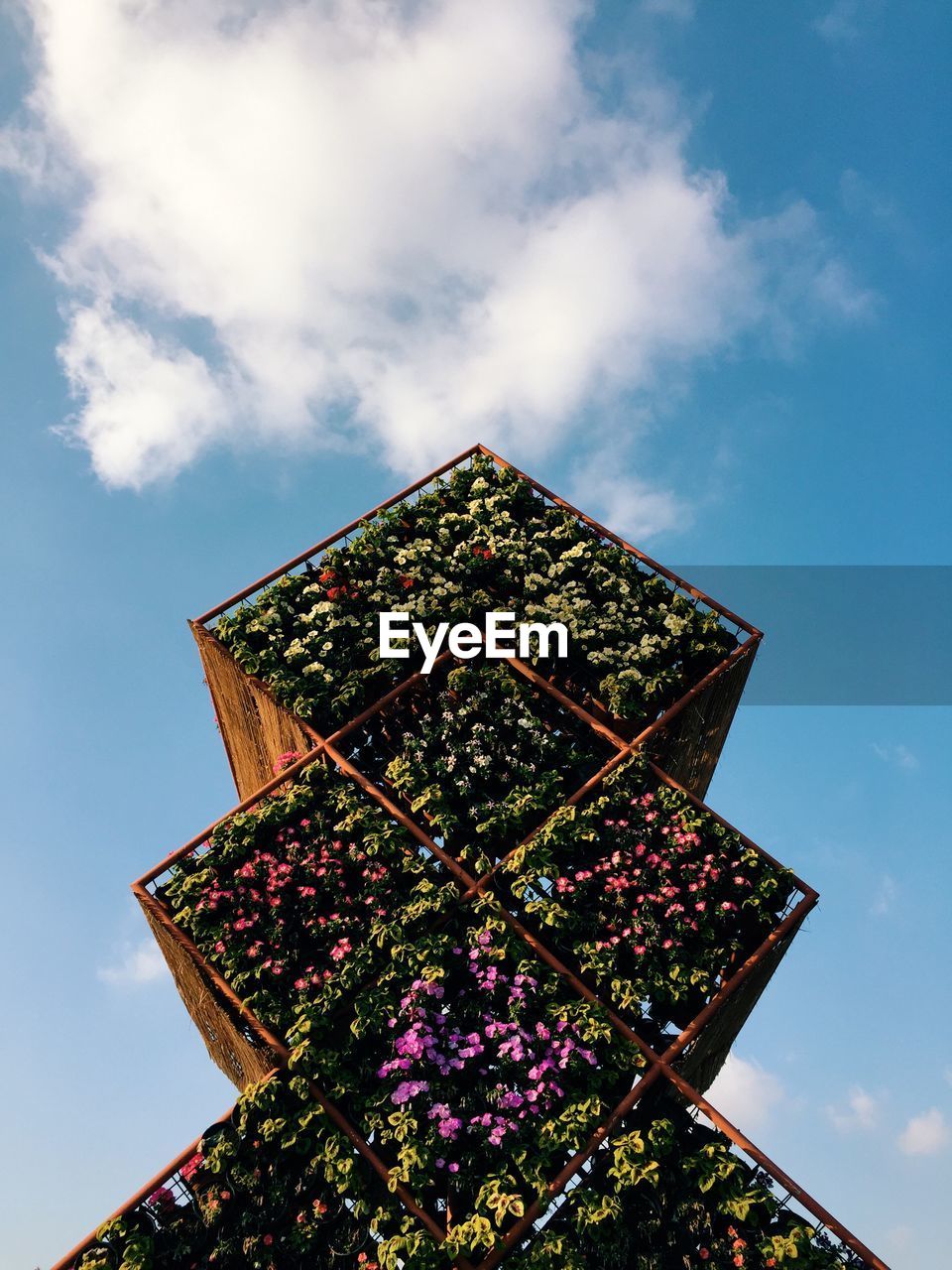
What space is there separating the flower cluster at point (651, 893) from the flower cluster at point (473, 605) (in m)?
1.66

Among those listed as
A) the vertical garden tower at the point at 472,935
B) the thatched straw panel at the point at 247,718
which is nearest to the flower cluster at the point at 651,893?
the vertical garden tower at the point at 472,935

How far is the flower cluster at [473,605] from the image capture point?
1183cm

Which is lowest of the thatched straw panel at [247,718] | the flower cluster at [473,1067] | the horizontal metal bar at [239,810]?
the flower cluster at [473,1067]

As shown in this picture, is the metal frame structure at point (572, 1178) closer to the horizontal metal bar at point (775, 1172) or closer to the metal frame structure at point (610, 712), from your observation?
the horizontal metal bar at point (775, 1172)

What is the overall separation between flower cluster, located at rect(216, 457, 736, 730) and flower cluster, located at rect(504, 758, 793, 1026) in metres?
1.66

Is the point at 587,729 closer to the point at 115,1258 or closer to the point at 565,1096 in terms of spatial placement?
the point at 565,1096

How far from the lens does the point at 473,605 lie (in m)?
12.6

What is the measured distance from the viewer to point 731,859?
10227 millimetres

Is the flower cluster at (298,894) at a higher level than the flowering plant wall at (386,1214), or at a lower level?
higher

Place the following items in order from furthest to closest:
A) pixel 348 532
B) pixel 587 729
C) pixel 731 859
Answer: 1. pixel 348 532
2. pixel 587 729
3. pixel 731 859

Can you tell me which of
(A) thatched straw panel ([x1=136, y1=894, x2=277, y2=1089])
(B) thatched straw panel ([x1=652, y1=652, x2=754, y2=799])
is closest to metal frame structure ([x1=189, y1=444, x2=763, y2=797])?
(B) thatched straw panel ([x1=652, y1=652, x2=754, y2=799])

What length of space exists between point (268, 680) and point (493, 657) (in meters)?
3.28

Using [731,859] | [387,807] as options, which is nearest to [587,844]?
[731,859]

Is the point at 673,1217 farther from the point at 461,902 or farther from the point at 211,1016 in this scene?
the point at 211,1016
